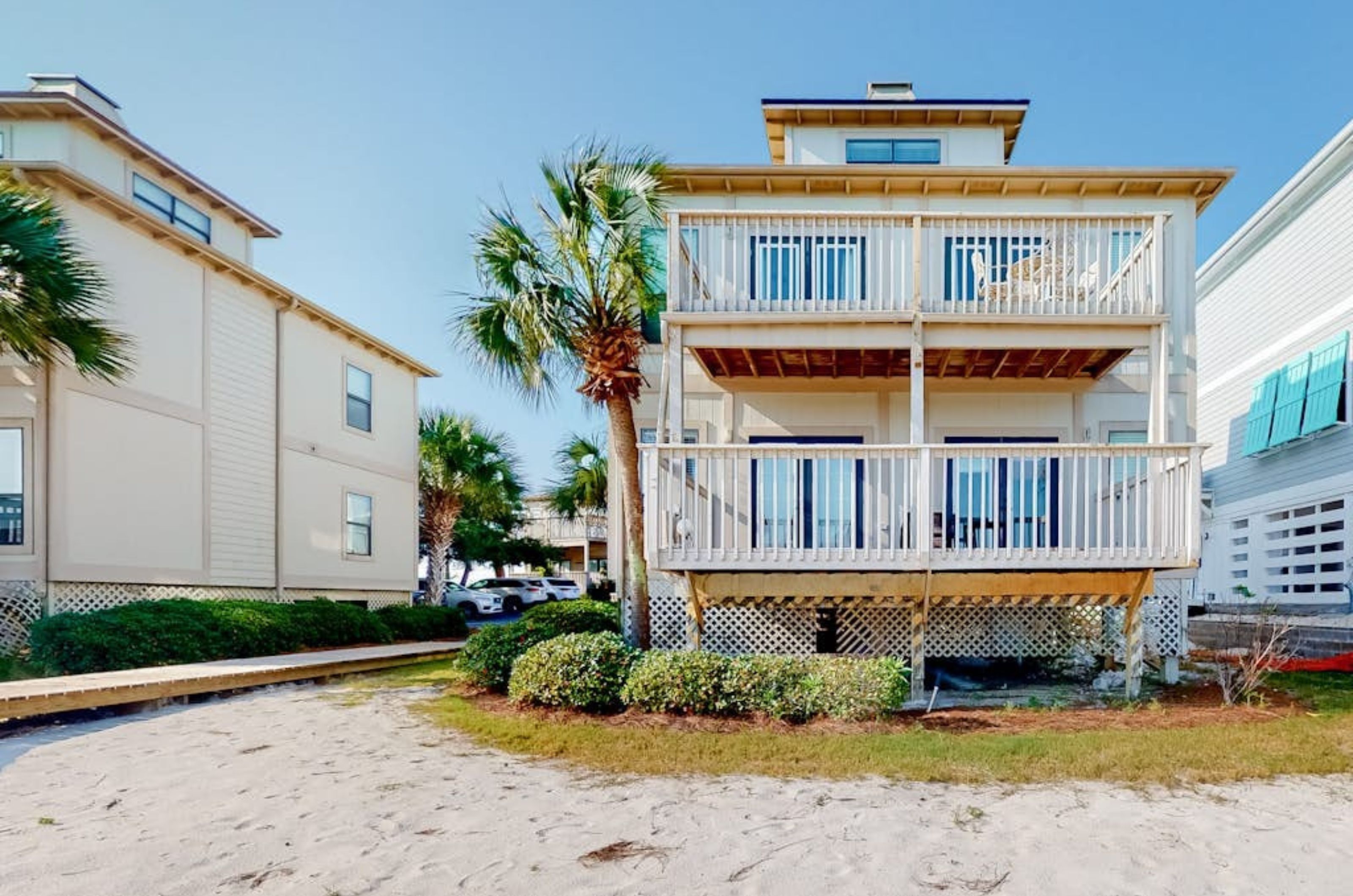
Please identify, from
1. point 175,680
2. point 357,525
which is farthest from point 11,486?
point 357,525

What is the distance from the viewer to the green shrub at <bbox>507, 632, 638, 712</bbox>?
7648mm

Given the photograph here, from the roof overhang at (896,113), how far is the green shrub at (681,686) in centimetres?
787

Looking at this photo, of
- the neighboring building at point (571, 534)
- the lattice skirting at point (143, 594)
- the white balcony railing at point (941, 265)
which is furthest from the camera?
the neighboring building at point (571, 534)

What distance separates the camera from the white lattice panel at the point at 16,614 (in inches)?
431

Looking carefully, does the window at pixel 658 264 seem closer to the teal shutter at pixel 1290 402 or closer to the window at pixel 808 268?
the window at pixel 808 268

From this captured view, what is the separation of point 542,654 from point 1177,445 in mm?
6166

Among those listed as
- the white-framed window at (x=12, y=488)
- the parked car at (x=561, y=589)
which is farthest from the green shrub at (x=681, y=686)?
the parked car at (x=561, y=589)

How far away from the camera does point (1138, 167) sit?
417 inches

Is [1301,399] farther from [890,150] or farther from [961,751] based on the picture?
[961,751]

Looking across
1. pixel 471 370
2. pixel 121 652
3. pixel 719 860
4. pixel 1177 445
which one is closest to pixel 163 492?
pixel 121 652

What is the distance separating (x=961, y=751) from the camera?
6.12 metres


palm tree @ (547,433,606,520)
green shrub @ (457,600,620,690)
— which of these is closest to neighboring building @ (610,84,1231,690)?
green shrub @ (457,600,620,690)

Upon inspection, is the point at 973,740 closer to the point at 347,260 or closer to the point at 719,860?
the point at 719,860

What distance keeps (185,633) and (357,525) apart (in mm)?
7116
